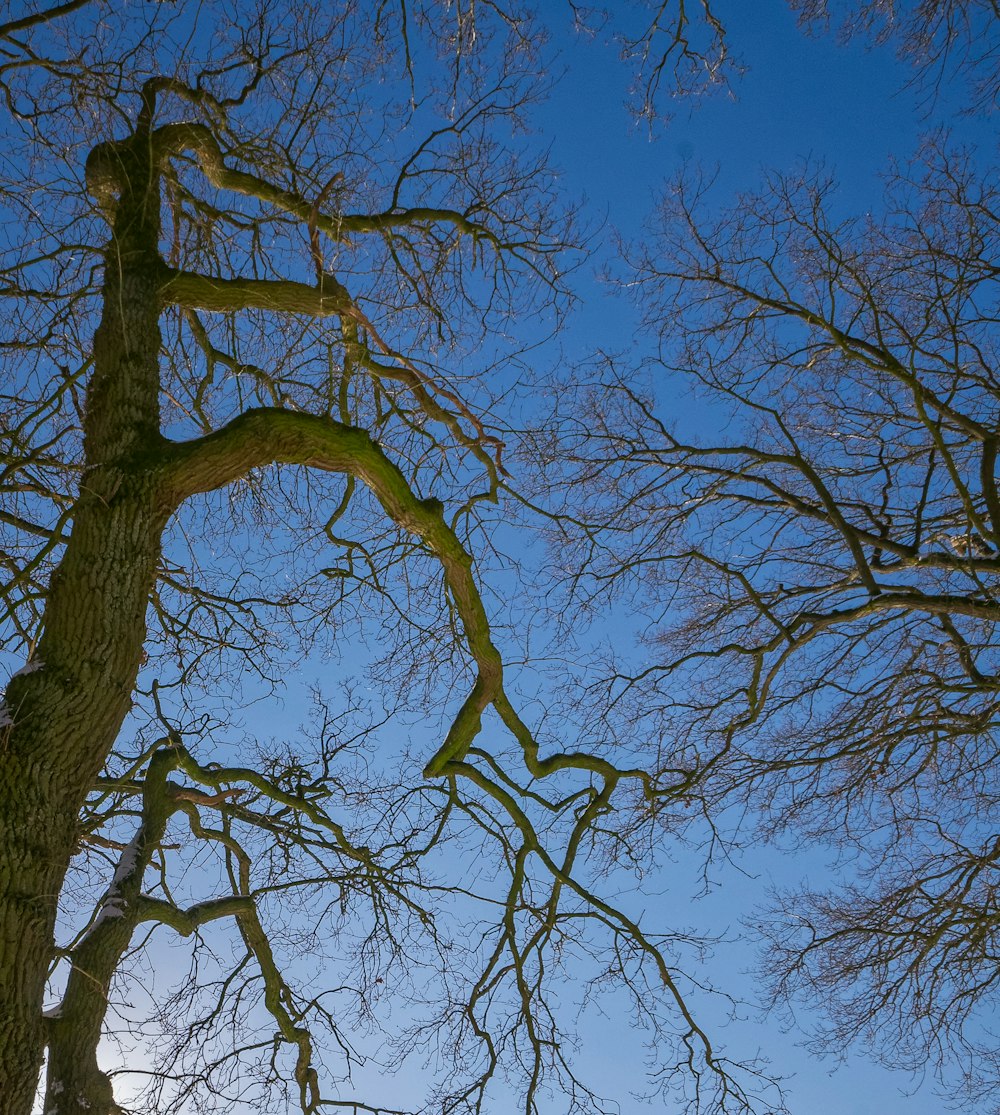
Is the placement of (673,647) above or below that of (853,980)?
above

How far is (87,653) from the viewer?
350 cm

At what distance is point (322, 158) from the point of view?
14.1 ft

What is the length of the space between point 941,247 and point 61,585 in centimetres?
530

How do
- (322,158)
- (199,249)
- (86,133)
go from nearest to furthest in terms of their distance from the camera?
1. (86,133)
2. (322,158)
3. (199,249)

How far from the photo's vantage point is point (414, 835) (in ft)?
18.0

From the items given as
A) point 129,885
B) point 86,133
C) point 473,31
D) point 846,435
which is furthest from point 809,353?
point 129,885

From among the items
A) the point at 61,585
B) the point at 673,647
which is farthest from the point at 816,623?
the point at 61,585

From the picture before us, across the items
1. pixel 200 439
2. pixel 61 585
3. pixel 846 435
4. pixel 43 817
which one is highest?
pixel 846 435

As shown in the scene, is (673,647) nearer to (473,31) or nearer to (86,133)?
(473,31)

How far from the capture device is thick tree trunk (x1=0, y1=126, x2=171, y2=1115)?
3113 millimetres

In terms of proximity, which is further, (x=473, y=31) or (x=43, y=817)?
(x=473, y=31)

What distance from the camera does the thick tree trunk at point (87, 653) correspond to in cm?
311

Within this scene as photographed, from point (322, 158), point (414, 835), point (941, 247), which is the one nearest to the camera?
point (322, 158)

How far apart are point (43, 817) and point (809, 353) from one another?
544cm
